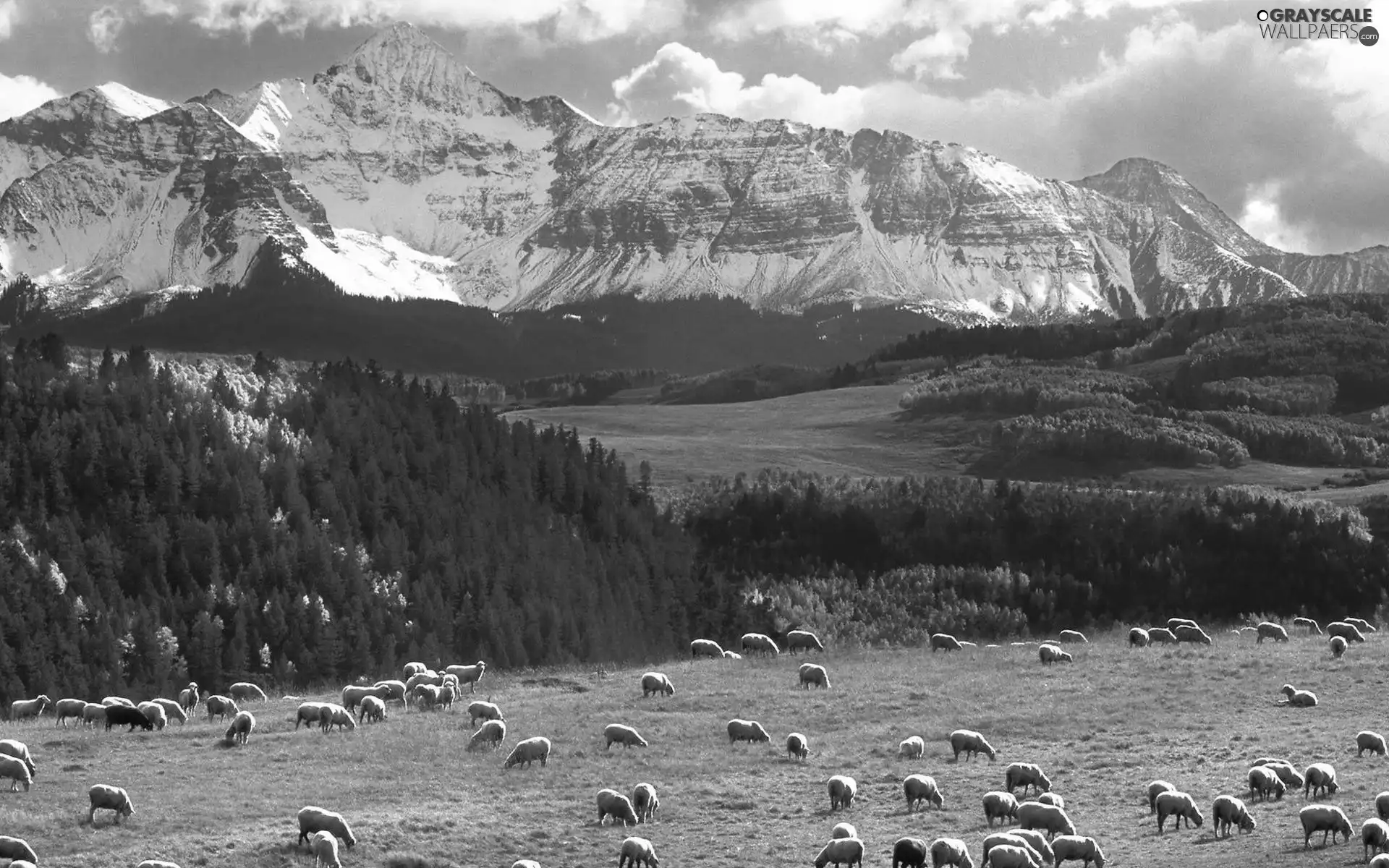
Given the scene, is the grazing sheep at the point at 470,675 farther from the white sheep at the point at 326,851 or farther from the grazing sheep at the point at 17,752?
the white sheep at the point at 326,851

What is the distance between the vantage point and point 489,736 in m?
62.2

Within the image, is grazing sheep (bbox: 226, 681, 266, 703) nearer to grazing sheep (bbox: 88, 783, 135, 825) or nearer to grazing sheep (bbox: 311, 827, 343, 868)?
grazing sheep (bbox: 88, 783, 135, 825)

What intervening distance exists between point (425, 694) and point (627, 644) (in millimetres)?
82511

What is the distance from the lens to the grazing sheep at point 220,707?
7138 cm

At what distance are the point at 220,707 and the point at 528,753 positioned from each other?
1835 centimetres

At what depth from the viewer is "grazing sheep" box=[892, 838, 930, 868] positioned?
4434 cm

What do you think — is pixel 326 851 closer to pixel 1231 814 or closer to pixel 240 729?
pixel 240 729

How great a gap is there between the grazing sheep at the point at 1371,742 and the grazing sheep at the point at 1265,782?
662 centimetres

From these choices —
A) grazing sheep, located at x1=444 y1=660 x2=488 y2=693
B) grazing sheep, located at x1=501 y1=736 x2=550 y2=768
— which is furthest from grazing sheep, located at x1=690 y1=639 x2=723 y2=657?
grazing sheep, located at x1=501 y1=736 x2=550 y2=768

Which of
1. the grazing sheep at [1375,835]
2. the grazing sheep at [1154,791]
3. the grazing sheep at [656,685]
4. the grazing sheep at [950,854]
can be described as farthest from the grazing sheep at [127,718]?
the grazing sheep at [1375,835]

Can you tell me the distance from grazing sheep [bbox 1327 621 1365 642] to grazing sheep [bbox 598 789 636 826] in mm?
50539

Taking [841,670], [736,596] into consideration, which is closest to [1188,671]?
[841,670]

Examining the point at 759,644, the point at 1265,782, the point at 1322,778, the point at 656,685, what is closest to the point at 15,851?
the point at 656,685

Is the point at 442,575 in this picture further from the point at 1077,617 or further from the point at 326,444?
the point at 1077,617
